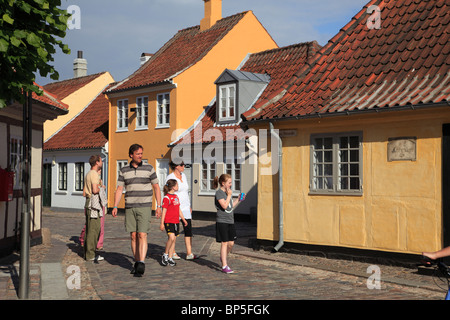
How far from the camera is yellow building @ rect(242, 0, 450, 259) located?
10375 millimetres

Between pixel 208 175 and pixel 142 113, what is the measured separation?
502cm

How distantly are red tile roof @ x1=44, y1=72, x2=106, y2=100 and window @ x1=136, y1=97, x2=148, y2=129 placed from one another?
25.6ft

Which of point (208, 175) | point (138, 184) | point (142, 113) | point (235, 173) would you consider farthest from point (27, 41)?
point (142, 113)

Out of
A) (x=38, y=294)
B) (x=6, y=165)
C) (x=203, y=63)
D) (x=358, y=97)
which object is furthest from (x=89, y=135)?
(x=38, y=294)

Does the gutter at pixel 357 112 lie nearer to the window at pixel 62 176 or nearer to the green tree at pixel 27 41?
the green tree at pixel 27 41

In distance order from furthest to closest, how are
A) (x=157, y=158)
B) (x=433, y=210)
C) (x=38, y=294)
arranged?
(x=157, y=158) < (x=433, y=210) < (x=38, y=294)

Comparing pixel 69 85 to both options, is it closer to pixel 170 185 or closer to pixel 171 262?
pixel 170 185

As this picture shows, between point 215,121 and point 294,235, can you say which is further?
point 215,121

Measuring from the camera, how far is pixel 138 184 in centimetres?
974

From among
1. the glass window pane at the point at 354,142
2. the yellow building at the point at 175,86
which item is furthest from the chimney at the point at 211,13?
the glass window pane at the point at 354,142

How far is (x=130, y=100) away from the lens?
91.4 ft
